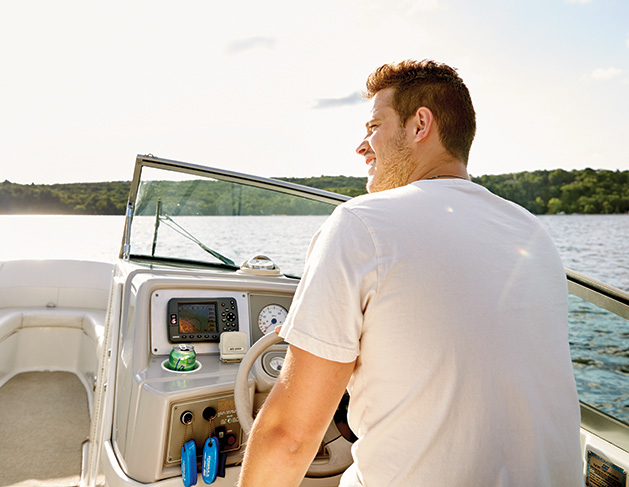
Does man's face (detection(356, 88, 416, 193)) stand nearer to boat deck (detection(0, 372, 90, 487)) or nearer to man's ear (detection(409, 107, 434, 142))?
man's ear (detection(409, 107, 434, 142))

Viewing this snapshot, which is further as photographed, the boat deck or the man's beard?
the boat deck

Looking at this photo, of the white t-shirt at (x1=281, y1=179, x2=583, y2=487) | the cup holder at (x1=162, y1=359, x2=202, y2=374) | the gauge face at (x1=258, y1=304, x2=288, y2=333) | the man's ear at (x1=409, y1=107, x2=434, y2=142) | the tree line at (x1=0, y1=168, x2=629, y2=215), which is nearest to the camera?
the white t-shirt at (x1=281, y1=179, x2=583, y2=487)

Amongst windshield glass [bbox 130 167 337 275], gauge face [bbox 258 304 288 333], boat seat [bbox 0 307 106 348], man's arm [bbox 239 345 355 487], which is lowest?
boat seat [bbox 0 307 106 348]

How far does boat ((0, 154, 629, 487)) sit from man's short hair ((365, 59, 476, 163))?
0.65 meters

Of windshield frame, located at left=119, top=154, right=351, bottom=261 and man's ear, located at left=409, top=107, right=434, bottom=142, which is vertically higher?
man's ear, located at left=409, top=107, right=434, bottom=142

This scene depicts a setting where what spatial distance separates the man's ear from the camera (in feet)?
3.47

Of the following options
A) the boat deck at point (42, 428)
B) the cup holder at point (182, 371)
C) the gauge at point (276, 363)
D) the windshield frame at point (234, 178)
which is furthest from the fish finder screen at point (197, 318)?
the boat deck at point (42, 428)

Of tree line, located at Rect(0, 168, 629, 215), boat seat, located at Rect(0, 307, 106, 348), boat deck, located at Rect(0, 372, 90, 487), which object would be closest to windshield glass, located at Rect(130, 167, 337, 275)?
boat deck, located at Rect(0, 372, 90, 487)

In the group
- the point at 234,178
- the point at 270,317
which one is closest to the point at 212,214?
the point at 234,178

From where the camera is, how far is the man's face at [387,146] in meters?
1.07

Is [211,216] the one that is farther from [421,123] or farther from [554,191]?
[554,191]

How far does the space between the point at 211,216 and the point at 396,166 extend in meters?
1.47

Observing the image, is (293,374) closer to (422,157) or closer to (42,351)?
(422,157)

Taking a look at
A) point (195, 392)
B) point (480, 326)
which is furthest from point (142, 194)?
point (480, 326)
